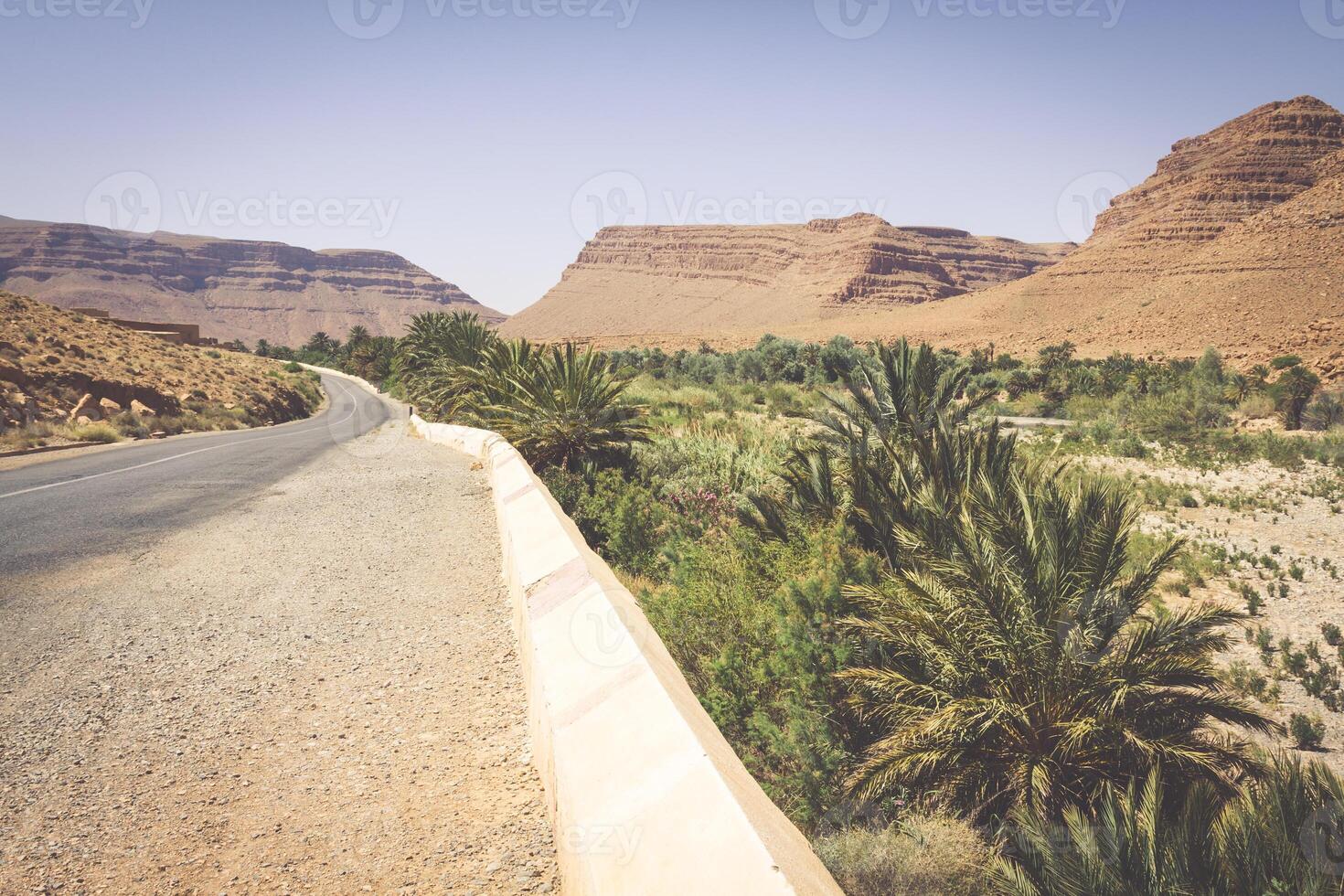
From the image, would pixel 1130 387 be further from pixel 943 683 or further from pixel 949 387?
pixel 943 683

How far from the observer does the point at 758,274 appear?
6457 inches

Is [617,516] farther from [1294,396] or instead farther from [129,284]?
[129,284]

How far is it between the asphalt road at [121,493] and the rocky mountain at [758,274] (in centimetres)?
11547

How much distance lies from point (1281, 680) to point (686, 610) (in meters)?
5.65

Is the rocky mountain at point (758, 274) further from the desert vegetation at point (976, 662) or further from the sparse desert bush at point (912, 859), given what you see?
the sparse desert bush at point (912, 859)

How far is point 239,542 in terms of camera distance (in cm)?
665

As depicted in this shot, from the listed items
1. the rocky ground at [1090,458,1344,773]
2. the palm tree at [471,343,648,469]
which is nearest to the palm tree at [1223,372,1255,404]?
the rocky ground at [1090,458,1344,773]

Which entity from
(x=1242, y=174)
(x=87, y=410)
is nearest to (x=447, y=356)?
(x=87, y=410)

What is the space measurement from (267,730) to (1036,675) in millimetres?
3799

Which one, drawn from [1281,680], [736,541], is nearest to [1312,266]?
[1281,680]

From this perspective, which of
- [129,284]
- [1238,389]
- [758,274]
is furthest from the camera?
[129,284]

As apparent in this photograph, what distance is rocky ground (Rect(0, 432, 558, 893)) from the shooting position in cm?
251

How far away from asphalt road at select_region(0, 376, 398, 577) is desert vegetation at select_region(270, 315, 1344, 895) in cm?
423

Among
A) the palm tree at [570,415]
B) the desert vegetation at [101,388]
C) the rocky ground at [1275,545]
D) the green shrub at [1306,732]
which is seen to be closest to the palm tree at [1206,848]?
the rocky ground at [1275,545]
